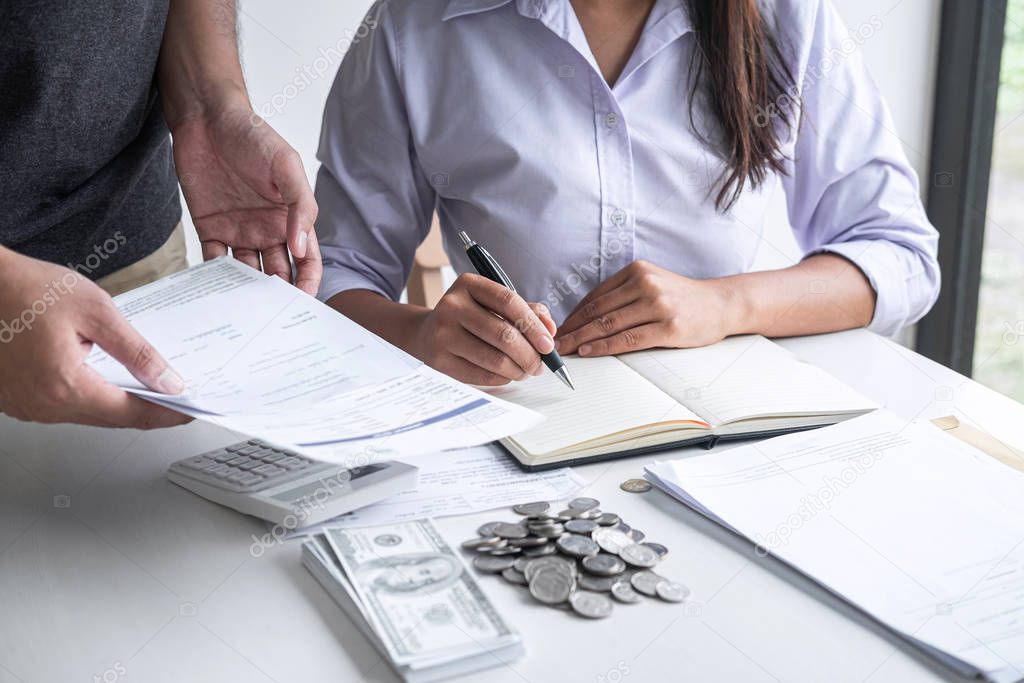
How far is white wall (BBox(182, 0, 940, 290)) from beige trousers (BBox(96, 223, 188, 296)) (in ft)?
2.74

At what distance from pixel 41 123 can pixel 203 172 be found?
0.18 meters

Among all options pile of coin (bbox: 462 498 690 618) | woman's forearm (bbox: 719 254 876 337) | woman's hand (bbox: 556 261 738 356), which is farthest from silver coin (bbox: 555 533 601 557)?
woman's forearm (bbox: 719 254 876 337)

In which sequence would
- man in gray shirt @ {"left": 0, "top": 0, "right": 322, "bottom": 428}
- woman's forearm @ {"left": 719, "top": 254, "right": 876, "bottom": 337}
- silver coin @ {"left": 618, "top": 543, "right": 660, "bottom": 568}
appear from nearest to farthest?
1. silver coin @ {"left": 618, "top": 543, "right": 660, "bottom": 568}
2. man in gray shirt @ {"left": 0, "top": 0, "right": 322, "bottom": 428}
3. woman's forearm @ {"left": 719, "top": 254, "right": 876, "bottom": 337}

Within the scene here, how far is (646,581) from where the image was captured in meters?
0.73

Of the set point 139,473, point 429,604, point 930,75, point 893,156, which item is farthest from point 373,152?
point 930,75

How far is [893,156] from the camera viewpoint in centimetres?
135

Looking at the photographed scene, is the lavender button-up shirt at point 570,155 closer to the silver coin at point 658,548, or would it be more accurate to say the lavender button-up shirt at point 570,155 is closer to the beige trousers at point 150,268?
the beige trousers at point 150,268

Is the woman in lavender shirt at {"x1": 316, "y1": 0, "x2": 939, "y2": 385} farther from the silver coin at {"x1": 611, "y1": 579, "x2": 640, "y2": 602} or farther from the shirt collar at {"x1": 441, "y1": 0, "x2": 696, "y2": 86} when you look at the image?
the silver coin at {"x1": 611, "y1": 579, "x2": 640, "y2": 602}

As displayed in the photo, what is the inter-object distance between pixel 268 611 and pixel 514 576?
180 millimetres

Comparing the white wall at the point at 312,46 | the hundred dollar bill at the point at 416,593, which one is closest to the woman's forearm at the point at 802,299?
the hundred dollar bill at the point at 416,593

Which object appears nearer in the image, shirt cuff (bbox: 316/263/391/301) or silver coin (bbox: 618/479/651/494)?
silver coin (bbox: 618/479/651/494)

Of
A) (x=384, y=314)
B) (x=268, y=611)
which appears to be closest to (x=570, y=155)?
(x=384, y=314)

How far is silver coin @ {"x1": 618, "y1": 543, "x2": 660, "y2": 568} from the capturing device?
0.74 metres

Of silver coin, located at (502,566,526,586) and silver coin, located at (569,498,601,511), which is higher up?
silver coin, located at (502,566,526,586)
